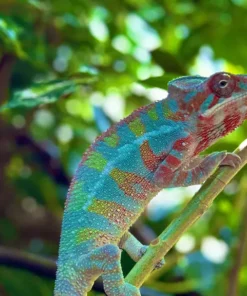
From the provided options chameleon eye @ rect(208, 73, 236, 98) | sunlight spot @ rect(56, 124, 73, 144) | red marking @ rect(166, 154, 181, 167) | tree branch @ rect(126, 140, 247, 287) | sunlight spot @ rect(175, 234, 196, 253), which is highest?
chameleon eye @ rect(208, 73, 236, 98)

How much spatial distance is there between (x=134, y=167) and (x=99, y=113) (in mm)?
677

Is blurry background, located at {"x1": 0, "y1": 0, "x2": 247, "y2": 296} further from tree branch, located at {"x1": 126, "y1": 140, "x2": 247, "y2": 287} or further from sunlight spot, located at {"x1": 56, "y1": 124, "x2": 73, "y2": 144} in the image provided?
tree branch, located at {"x1": 126, "y1": 140, "x2": 247, "y2": 287}

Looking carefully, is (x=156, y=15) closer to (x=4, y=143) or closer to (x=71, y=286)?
(x=4, y=143)

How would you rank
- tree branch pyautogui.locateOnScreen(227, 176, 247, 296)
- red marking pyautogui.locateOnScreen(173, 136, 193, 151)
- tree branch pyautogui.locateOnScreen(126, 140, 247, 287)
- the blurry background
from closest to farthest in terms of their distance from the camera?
tree branch pyautogui.locateOnScreen(126, 140, 247, 287) → red marking pyautogui.locateOnScreen(173, 136, 193, 151) → tree branch pyautogui.locateOnScreen(227, 176, 247, 296) → the blurry background

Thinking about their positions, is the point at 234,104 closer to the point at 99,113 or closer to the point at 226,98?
the point at 226,98

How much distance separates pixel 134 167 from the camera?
109cm

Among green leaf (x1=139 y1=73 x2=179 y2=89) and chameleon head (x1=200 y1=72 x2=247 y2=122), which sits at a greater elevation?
green leaf (x1=139 y1=73 x2=179 y2=89)

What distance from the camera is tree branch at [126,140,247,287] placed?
0.87m

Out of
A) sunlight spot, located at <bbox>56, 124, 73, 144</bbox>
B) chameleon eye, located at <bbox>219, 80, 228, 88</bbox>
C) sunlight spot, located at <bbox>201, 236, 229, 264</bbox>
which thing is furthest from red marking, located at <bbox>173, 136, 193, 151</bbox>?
sunlight spot, located at <bbox>56, 124, 73, 144</bbox>

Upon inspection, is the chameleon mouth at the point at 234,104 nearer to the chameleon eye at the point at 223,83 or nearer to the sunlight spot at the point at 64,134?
the chameleon eye at the point at 223,83

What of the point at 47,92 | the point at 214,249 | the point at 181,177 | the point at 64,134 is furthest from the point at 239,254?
the point at 64,134

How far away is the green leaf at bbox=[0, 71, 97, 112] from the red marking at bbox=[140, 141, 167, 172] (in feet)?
0.70

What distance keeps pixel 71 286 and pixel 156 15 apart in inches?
49.5

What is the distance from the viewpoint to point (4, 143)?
81.3 inches
